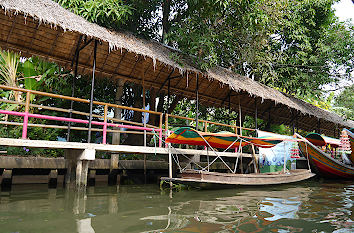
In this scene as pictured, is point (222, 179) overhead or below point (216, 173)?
below

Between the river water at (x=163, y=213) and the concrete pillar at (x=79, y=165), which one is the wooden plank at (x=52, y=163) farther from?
the river water at (x=163, y=213)

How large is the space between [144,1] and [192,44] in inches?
94.0

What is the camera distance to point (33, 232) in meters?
3.16

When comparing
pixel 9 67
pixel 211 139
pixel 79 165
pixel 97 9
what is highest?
pixel 97 9

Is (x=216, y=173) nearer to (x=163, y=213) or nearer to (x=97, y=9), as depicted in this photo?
(x=163, y=213)

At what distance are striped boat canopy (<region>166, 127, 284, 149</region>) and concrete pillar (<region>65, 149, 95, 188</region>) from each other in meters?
1.95

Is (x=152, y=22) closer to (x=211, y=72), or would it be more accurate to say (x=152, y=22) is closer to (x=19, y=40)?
(x=211, y=72)

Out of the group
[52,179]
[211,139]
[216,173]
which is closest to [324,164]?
[211,139]

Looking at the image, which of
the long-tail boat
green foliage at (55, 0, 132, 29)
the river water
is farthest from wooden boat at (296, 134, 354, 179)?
green foliage at (55, 0, 132, 29)

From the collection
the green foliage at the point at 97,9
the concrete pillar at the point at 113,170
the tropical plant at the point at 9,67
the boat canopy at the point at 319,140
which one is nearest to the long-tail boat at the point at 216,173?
the concrete pillar at the point at 113,170

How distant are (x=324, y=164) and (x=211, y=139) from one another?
585 cm

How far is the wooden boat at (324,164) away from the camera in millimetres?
10648

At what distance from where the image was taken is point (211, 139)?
7.61m

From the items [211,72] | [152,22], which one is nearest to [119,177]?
[211,72]
